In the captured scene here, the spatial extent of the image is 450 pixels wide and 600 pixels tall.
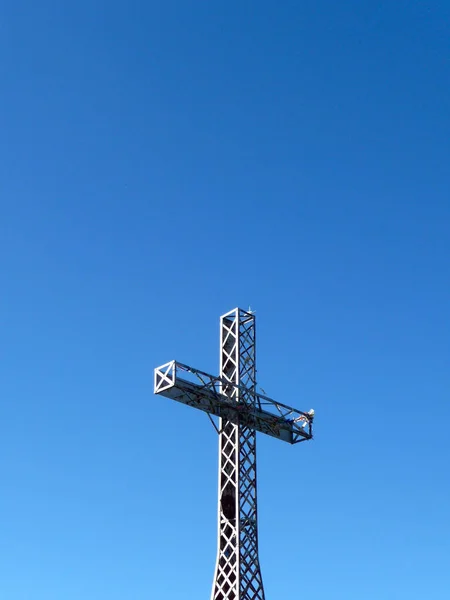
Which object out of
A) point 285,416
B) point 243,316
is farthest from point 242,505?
point 243,316

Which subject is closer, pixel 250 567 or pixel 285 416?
pixel 250 567

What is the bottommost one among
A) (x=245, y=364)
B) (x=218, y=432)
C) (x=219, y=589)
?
(x=219, y=589)

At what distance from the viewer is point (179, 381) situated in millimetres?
43500

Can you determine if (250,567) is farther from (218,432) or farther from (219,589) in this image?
(218,432)

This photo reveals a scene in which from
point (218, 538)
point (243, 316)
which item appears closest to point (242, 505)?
point (218, 538)

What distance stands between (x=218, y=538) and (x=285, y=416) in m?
6.21

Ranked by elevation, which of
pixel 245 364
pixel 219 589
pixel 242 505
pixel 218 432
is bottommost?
pixel 219 589

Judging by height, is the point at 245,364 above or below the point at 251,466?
above

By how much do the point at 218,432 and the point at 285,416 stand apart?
134 inches

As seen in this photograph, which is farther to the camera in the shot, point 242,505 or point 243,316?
point 243,316

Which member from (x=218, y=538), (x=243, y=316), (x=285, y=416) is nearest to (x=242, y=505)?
(x=218, y=538)

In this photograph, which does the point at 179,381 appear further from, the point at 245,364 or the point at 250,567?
the point at 250,567

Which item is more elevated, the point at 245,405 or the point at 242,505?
the point at 245,405

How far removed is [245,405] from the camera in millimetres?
44875
